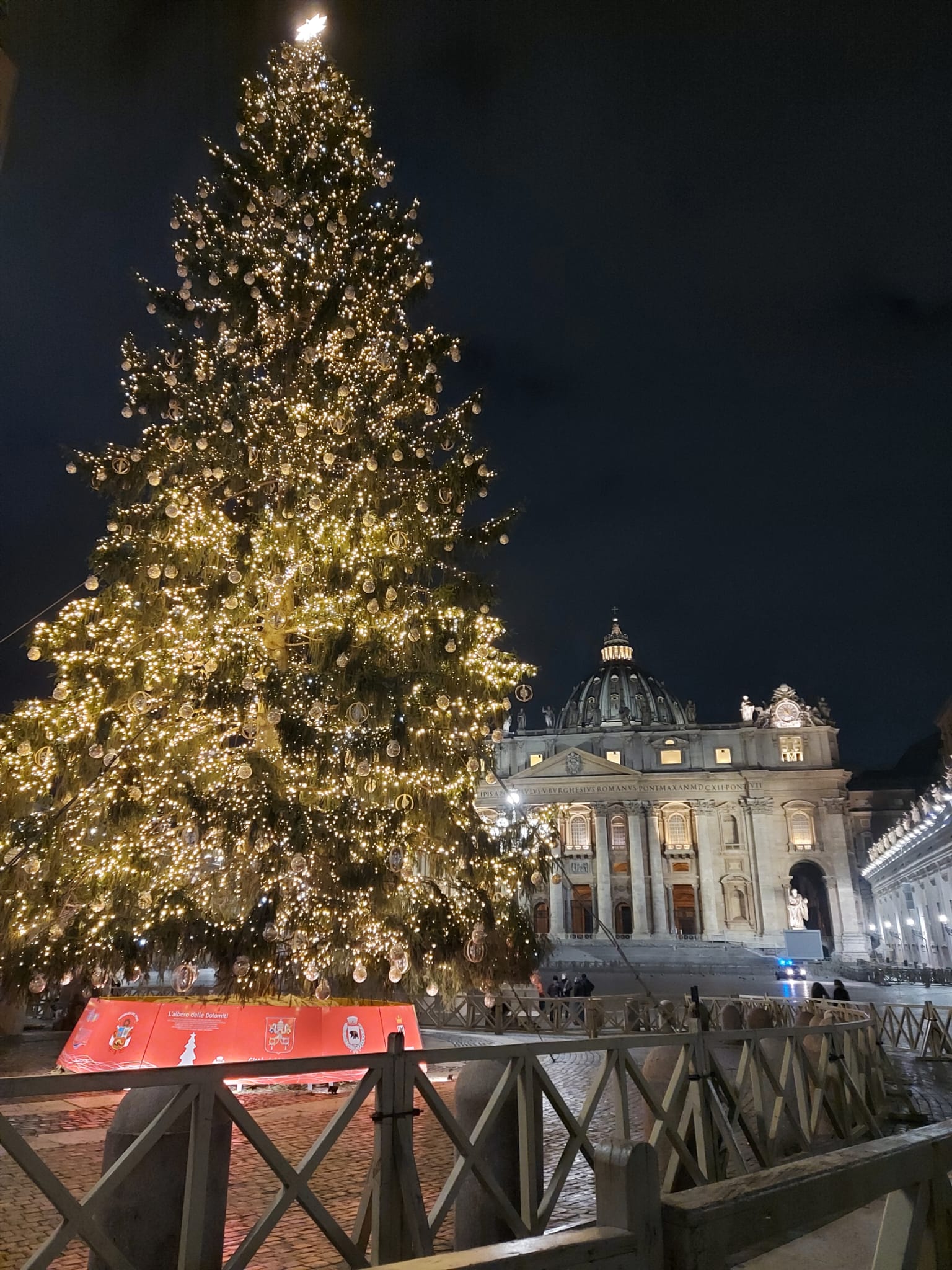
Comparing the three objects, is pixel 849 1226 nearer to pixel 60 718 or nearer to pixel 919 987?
pixel 60 718

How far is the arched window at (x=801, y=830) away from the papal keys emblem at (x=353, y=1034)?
251 ft

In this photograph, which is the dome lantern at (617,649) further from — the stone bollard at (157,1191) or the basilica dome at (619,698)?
the stone bollard at (157,1191)

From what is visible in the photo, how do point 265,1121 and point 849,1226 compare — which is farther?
point 265,1121

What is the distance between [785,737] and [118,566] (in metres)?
82.3

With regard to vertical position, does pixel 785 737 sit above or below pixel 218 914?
above

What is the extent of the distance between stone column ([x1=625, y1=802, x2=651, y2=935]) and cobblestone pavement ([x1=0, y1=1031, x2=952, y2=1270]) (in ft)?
223

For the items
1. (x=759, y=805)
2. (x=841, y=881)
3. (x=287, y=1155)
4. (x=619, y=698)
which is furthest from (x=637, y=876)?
(x=287, y=1155)

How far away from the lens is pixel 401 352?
1225cm

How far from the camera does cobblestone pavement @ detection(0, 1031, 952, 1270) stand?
547cm

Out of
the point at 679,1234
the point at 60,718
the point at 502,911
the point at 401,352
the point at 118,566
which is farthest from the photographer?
the point at 401,352

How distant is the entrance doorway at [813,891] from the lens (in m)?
80.4

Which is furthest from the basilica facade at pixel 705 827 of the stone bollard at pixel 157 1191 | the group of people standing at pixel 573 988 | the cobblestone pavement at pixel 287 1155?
the stone bollard at pixel 157 1191

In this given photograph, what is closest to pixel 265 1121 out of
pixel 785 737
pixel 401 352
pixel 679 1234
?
pixel 679 1234

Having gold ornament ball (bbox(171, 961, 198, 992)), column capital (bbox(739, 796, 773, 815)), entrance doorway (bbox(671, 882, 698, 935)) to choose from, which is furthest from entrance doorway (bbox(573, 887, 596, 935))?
gold ornament ball (bbox(171, 961, 198, 992))
